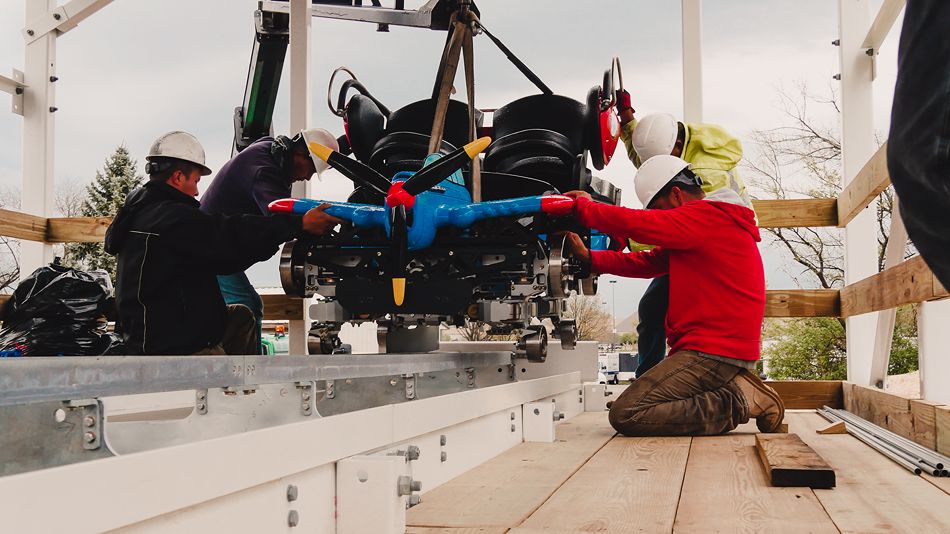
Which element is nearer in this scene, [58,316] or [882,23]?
[882,23]

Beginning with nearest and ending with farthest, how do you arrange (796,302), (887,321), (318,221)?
(318,221) → (887,321) → (796,302)

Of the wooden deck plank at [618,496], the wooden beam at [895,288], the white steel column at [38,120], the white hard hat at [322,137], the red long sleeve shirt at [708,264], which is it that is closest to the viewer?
the wooden deck plank at [618,496]

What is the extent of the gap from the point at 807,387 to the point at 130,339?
4.17 meters

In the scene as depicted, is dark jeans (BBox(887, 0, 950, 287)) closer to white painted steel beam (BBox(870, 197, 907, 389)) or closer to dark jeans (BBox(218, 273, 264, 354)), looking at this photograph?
white painted steel beam (BBox(870, 197, 907, 389))

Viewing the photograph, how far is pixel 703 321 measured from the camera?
4.36 m

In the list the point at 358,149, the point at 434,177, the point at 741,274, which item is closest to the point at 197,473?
the point at 434,177

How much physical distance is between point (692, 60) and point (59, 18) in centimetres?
495

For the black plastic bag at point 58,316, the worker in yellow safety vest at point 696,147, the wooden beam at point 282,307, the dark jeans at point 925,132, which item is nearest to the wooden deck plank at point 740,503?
the dark jeans at point 925,132

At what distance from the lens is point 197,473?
1.46m

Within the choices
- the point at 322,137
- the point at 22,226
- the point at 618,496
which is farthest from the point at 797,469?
the point at 22,226

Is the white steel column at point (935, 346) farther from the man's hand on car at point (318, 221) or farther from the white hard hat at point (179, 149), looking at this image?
the white hard hat at point (179, 149)

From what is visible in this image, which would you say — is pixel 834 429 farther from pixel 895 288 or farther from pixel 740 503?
pixel 740 503

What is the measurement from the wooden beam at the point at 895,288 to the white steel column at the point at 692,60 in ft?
5.50

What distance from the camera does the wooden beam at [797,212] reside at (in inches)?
220
